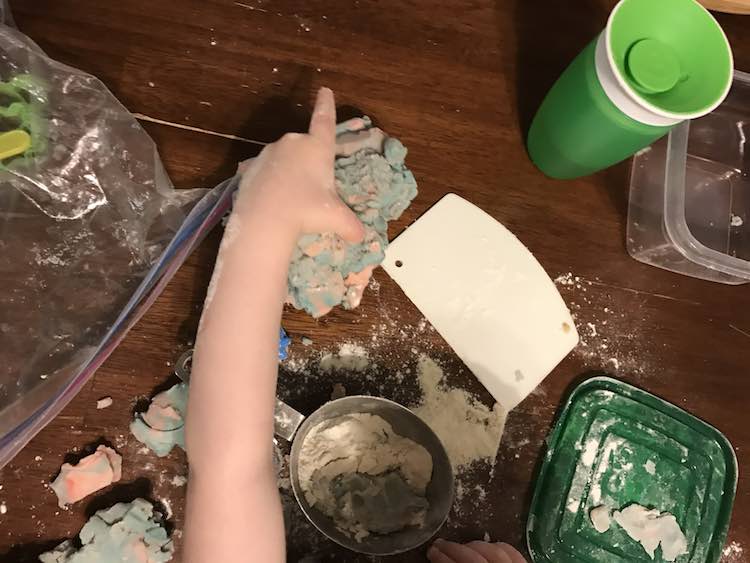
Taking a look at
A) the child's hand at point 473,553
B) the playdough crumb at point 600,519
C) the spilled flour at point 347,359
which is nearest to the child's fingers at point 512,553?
the child's hand at point 473,553

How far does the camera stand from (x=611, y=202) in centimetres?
84

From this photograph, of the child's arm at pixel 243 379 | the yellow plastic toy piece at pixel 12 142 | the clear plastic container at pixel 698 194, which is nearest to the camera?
the child's arm at pixel 243 379

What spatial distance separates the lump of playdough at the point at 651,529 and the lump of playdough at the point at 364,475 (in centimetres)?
24

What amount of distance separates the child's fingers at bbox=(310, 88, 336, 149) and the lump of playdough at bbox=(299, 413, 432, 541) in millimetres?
282

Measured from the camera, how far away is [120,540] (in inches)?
26.0

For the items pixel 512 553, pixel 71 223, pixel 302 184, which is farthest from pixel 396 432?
pixel 71 223

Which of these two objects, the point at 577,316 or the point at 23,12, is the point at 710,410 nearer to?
the point at 577,316

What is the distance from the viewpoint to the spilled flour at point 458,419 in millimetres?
746

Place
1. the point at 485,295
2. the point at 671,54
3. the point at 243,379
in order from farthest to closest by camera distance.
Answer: the point at 485,295 < the point at 671,54 < the point at 243,379

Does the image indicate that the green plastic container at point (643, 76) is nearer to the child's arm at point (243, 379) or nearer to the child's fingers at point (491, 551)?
the child's arm at point (243, 379)

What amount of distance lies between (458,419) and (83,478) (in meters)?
0.39

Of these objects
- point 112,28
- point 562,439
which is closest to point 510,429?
point 562,439

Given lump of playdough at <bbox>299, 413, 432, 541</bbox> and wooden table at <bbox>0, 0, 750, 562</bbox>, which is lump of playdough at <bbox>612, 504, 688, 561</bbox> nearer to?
wooden table at <bbox>0, 0, 750, 562</bbox>

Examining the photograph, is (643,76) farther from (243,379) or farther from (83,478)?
(83,478)
